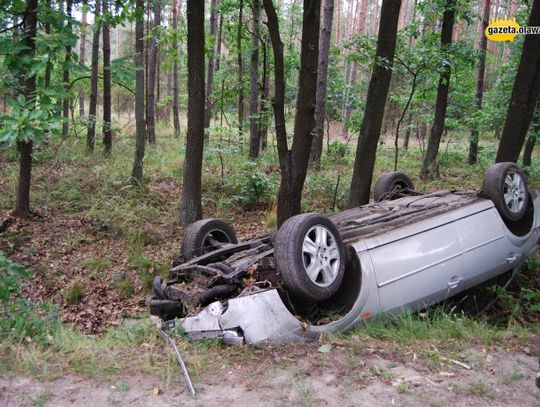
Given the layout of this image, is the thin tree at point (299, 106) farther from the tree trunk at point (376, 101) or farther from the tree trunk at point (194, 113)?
the tree trunk at point (194, 113)

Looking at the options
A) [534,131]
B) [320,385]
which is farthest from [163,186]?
[534,131]

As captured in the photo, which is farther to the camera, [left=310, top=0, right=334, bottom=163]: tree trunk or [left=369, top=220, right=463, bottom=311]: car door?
[left=310, top=0, right=334, bottom=163]: tree trunk

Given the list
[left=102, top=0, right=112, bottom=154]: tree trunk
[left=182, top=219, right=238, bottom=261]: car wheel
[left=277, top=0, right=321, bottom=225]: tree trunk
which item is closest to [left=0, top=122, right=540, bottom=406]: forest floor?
[left=182, top=219, right=238, bottom=261]: car wheel

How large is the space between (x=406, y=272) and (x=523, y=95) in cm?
557

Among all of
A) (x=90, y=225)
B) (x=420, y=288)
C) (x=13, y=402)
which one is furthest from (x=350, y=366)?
(x=90, y=225)

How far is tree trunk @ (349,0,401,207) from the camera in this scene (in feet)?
25.7

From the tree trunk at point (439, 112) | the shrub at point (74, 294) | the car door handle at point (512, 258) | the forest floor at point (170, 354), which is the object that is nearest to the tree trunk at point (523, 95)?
the forest floor at point (170, 354)

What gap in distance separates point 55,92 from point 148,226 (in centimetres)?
499

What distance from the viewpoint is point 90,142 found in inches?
542

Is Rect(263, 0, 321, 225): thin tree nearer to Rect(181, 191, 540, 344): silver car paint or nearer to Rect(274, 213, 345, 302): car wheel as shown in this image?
Rect(181, 191, 540, 344): silver car paint

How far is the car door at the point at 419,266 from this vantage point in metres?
4.80

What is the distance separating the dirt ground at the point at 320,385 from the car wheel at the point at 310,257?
632 mm

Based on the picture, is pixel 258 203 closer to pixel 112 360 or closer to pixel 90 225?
pixel 90 225

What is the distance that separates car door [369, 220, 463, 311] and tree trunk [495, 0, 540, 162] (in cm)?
419
